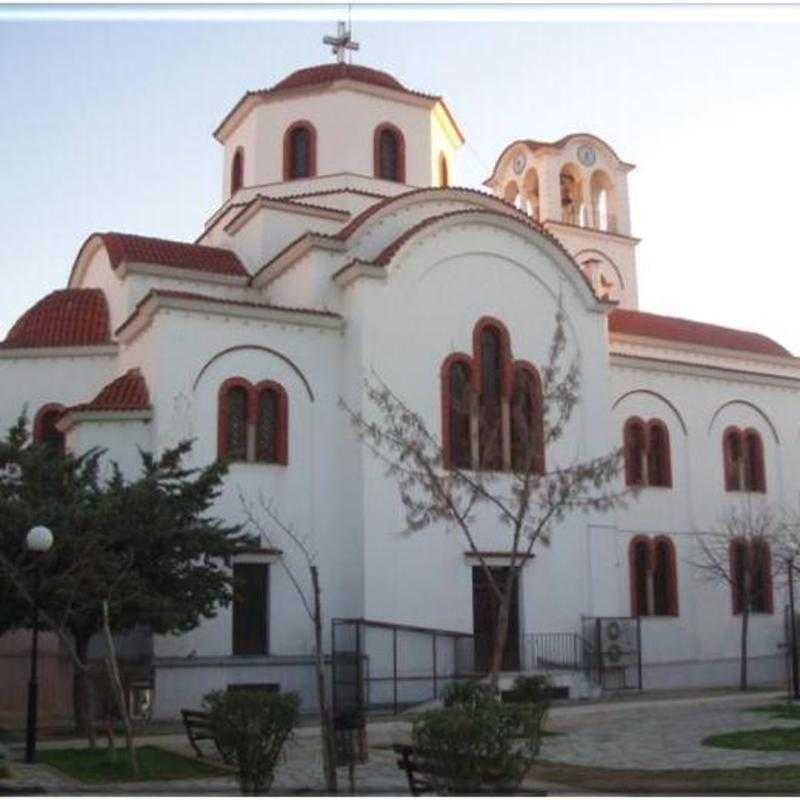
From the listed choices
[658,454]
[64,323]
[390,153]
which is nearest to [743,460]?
[658,454]

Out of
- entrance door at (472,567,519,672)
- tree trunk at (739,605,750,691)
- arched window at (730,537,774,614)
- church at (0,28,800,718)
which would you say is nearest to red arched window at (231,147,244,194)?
church at (0,28,800,718)

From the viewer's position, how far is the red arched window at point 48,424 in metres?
26.4

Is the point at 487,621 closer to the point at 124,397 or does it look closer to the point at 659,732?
the point at 659,732

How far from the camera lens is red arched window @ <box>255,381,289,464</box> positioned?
2428cm

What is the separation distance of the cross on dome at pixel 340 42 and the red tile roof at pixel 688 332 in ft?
35.6

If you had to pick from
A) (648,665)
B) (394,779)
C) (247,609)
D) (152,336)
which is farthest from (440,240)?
(394,779)

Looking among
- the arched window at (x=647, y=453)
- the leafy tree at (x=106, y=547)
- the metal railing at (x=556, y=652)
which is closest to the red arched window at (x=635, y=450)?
the arched window at (x=647, y=453)

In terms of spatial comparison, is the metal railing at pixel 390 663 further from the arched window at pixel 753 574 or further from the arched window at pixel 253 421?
the arched window at pixel 753 574

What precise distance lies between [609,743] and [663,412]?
47.0ft

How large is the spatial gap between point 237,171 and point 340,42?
15.0 feet

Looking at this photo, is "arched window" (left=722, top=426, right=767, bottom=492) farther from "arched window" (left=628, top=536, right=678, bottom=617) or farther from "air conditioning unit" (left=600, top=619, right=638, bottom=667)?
"air conditioning unit" (left=600, top=619, right=638, bottom=667)

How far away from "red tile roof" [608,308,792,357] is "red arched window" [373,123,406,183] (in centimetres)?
773

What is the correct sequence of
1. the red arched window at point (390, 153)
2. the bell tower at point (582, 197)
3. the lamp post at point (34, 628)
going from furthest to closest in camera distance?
the bell tower at point (582, 197) < the red arched window at point (390, 153) < the lamp post at point (34, 628)

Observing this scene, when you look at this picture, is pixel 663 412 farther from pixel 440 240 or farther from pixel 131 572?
pixel 131 572
